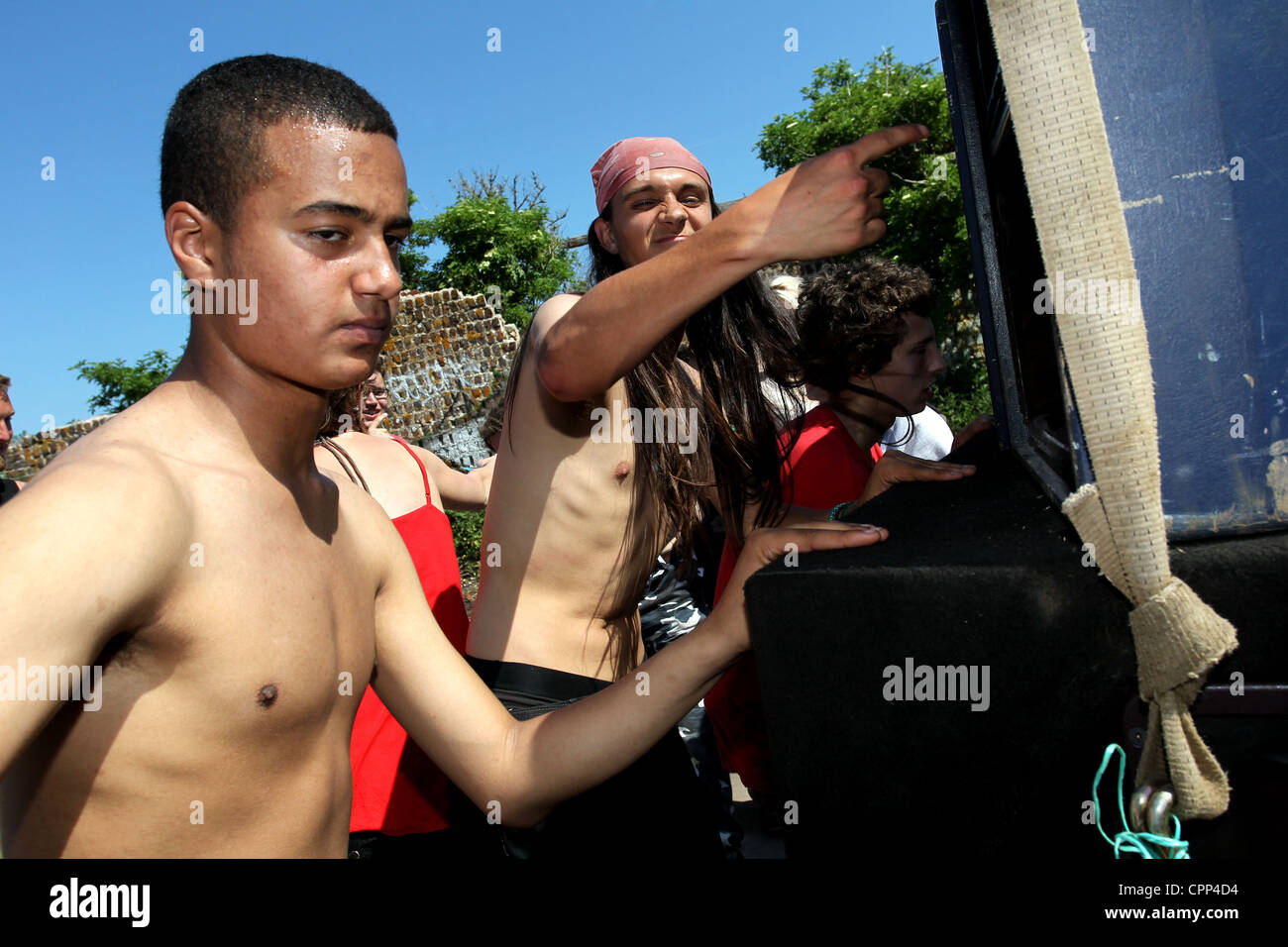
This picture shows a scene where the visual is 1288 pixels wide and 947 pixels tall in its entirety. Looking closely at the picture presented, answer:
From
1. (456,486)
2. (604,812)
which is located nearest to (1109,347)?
(604,812)

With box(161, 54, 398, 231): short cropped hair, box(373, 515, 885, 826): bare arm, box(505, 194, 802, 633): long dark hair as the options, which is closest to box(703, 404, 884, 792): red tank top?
box(505, 194, 802, 633): long dark hair

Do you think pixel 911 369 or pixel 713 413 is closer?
pixel 713 413

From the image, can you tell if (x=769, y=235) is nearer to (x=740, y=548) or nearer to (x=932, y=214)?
(x=740, y=548)

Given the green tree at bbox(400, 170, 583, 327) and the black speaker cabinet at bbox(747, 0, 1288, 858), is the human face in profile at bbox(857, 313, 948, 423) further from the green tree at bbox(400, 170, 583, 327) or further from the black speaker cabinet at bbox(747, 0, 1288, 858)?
the green tree at bbox(400, 170, 583, 327)

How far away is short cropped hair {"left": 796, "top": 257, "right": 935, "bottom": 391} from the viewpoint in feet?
10.9

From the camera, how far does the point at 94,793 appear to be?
115 centimetres

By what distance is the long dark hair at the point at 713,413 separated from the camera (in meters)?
2.33

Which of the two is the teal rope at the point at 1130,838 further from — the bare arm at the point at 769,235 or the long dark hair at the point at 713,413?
the long dark hair at the point at 713,413

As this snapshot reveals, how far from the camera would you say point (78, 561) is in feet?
3.20

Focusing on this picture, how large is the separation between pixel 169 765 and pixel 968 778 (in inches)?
39.8

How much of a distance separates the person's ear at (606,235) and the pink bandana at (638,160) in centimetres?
6

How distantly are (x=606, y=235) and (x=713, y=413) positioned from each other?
2.09 feet

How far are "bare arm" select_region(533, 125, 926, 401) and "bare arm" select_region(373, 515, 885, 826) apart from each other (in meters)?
0.49

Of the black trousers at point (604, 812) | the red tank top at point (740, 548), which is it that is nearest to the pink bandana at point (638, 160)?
the red tank top at point (740, 548)
